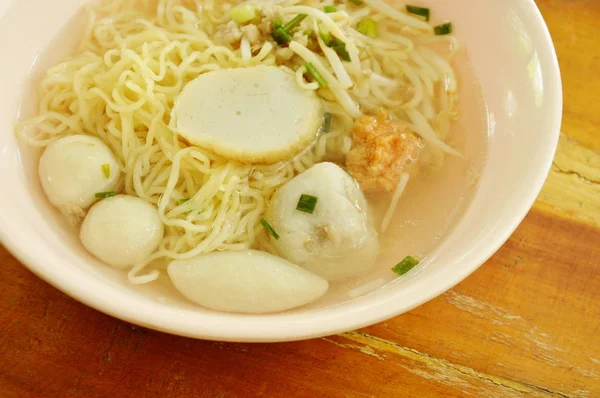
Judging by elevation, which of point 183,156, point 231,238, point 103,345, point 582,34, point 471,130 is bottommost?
point 103,345

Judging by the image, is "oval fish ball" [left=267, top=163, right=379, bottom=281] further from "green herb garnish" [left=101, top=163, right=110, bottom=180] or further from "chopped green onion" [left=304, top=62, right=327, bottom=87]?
"green herb garnish" [left=101, top=163, right=110, bottom=180]

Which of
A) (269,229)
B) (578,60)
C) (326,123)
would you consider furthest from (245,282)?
(578,60)

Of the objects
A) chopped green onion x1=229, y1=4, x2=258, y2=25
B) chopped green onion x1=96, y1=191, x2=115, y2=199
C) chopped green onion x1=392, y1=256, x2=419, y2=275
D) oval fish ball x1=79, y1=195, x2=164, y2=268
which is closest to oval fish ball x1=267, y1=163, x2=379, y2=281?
chopped green onion x1=392, y1=256, x2=419, y2=275

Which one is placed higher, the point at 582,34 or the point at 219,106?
the point at 582,34

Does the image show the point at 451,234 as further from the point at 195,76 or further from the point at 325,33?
the point at 195,76

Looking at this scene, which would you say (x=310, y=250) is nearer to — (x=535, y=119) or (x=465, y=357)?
(x=465, y=357)

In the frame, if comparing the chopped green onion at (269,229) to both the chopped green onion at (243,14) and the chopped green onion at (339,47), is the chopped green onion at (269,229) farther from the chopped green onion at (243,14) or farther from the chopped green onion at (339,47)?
the chopped green onion at (243,14)

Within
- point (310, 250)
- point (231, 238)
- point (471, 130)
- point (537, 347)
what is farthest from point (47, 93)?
point (537, 347)

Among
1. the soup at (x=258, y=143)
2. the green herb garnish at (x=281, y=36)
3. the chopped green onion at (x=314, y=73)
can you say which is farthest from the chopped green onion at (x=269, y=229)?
the green herb garnish at (x=281, y=36)
